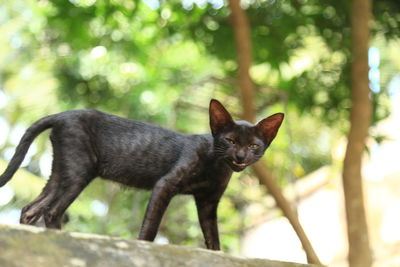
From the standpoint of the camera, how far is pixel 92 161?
4.38 meters

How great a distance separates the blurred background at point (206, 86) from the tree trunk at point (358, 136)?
0.74 meters

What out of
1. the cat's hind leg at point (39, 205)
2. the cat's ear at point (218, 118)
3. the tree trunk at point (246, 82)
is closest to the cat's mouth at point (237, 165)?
the cat's ear at point (218, 118)

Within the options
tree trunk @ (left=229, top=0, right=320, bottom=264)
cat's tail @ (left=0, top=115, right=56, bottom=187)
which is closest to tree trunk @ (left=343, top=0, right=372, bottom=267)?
tree trunk @ (left=229, top=0, right=320, bottom=264)

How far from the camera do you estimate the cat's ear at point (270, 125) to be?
180 inches

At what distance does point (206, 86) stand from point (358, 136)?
8.17 ft

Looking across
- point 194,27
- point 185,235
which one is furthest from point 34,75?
point 194,27

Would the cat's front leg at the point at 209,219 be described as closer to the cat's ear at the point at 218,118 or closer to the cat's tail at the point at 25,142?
the cat's ear at the point at 218,118

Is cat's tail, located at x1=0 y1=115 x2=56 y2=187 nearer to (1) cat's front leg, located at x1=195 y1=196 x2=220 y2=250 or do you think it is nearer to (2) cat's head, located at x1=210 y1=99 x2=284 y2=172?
(2) cat's head, located at x1=210 y1=99 x2=284 y2=172

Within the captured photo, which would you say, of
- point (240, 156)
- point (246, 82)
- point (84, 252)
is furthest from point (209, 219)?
point (246, 82)

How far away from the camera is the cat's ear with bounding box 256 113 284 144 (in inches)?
180

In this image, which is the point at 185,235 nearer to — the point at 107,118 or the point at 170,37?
the point at 170,37

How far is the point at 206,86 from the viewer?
8320 millimetres

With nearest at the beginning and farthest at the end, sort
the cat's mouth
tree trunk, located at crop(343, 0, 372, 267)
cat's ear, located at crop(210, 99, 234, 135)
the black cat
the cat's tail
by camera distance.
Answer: the cat's tail
the black cat
the cat's mouth
cat's ear, located at crop(210, 99, 234, 135)
tree trunk, located at crop(343, 0, 372, 267)

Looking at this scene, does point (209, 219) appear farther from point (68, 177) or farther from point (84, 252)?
point (84, 252)
